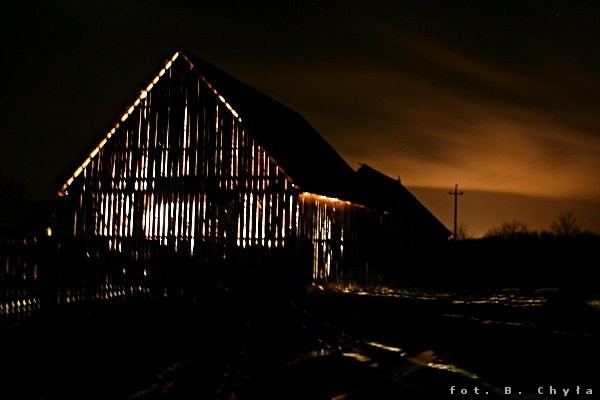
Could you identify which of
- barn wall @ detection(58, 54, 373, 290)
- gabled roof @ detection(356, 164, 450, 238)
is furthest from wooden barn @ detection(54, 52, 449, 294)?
gabled roof @ detection(356, 164, 450, 238)

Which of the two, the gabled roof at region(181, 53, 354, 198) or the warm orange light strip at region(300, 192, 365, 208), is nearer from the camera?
the warm orange light strip at region(300, 192, 365, 208)

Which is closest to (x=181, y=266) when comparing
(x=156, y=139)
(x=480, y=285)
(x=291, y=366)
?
(x=156, y=139)

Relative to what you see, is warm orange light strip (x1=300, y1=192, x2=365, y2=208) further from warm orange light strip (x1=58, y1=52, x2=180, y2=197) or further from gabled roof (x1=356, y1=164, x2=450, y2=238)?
gabled roof (x1=356, y1=164, x2=450, y2=238)

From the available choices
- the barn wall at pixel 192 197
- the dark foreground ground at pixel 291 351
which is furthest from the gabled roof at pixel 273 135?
the dark foreground ground at pixel 291 351

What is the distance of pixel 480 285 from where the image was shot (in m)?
32.9

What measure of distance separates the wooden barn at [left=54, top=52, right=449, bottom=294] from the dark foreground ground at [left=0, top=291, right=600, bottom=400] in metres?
4.09

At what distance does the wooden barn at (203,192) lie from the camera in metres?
24.0

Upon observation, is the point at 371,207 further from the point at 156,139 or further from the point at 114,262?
the point at 114,262

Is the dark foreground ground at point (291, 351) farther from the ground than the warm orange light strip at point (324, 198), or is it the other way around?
the warm orange light strip at point (324, 198)

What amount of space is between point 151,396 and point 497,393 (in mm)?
4478

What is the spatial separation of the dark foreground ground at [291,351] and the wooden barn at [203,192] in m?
4.09

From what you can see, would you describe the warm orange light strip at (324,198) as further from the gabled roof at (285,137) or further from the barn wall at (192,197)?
the gabled roof at (285,137)

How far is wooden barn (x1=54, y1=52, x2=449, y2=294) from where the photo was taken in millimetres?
23984

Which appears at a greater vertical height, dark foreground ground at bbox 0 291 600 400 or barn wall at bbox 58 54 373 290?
barn wall at bbox 58 54 373 290
